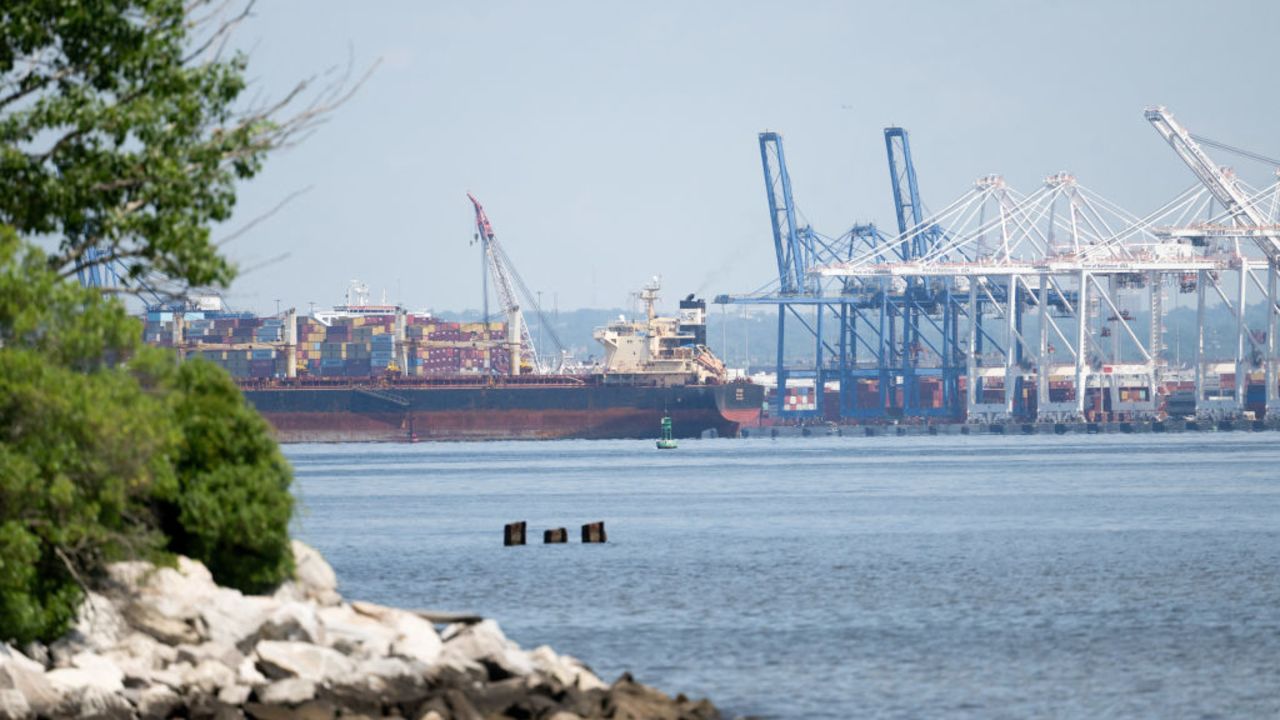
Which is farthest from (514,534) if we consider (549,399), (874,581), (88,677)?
(549,399)

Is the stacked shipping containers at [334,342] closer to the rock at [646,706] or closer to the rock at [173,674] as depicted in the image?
the rock at [646,706]

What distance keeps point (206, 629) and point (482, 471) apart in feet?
233

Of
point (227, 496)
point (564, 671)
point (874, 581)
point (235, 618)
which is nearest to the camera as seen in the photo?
point (235, 618)

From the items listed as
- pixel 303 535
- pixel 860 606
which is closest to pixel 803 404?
pixel 303 535

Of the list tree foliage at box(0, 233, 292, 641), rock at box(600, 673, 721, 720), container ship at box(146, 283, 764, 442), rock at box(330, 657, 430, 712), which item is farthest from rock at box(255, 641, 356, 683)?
container ship at box(146, 283, 764, 442)

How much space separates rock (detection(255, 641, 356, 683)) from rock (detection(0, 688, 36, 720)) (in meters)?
2.14

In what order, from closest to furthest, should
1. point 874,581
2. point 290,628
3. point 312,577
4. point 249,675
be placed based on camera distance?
point 249,675 → point 290,628 → point 312,577 → point 874,581

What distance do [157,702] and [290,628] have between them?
6.02 ft

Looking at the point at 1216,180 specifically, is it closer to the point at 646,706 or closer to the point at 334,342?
the point at 334,342

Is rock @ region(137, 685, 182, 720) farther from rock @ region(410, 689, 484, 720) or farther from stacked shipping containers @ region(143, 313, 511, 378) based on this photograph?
stacked shipping containers @ region(143, 313, 511, 378)

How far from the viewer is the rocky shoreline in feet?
57.3

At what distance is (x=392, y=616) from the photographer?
2127 cm

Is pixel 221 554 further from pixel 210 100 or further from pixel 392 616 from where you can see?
pixel 210 100

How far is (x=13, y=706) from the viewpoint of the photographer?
55.8 feet
